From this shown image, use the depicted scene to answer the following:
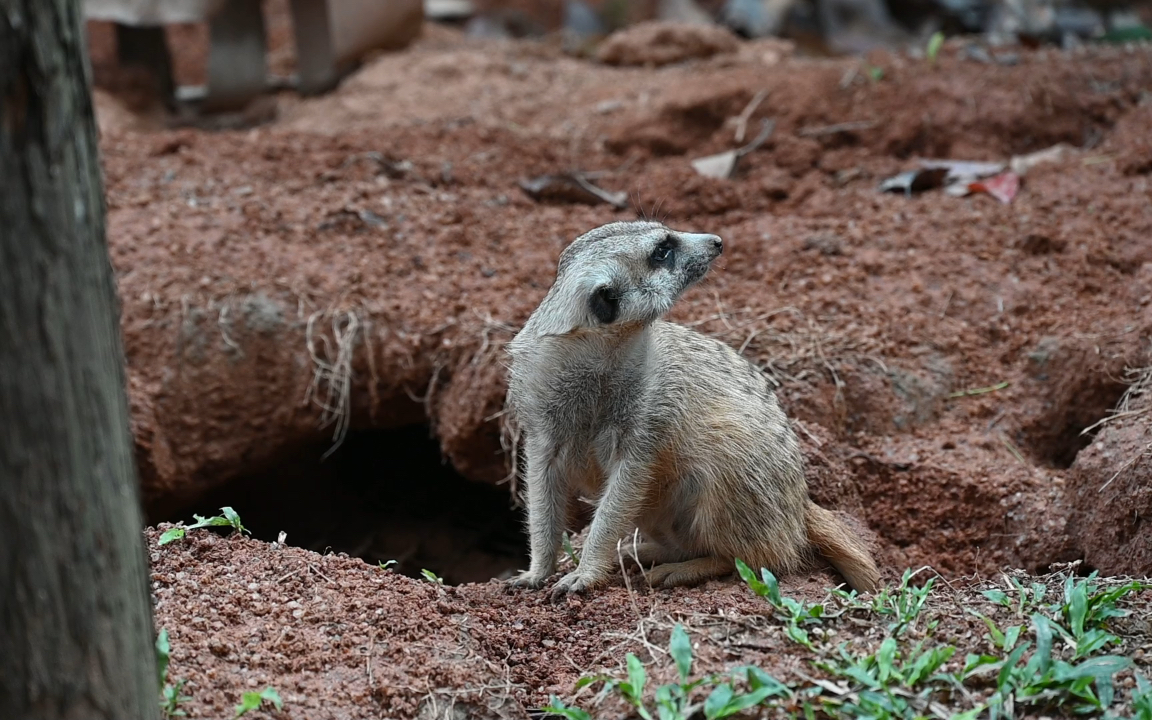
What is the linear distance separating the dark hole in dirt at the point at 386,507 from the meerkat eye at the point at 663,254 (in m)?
2.27

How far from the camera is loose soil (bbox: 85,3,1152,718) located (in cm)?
298

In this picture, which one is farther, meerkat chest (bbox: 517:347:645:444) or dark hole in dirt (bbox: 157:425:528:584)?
dark hole in dirt (bbox: 157:425:528:584)

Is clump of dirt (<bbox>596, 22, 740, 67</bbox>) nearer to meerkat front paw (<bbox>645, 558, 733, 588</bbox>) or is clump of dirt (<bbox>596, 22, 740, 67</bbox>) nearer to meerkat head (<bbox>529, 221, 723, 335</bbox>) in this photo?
meerkat head (<bbox>529, 221, 723, 335</bbox>)

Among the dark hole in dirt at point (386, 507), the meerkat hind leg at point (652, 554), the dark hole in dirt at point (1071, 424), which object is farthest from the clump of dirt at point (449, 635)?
the dark hole in dirt at point (386, 507)

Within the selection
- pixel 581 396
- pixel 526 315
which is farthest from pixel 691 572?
pixel 526 315

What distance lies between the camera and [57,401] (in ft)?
5.60

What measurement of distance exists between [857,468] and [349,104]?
491 cm

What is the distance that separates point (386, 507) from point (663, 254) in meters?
2.97

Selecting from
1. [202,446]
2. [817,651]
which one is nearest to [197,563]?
[817,651]

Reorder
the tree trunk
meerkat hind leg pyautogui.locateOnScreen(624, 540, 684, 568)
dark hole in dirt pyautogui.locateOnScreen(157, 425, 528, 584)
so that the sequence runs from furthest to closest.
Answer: dark hole in dirt pyautogui.locateOnScreen(157, 425, 528, 584)
meerkat hind leg pyautogui.locateOnScreen(624, 540, 684, 568)
the tree trunk

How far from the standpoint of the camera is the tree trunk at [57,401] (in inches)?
64.3

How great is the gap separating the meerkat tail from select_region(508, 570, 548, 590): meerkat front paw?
0.84 metres

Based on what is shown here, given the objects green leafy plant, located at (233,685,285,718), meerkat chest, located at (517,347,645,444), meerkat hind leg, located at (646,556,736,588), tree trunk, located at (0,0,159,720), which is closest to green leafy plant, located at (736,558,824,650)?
meerkat hind leg, located at (646,556,736,588)

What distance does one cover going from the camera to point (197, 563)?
3.07 metres
